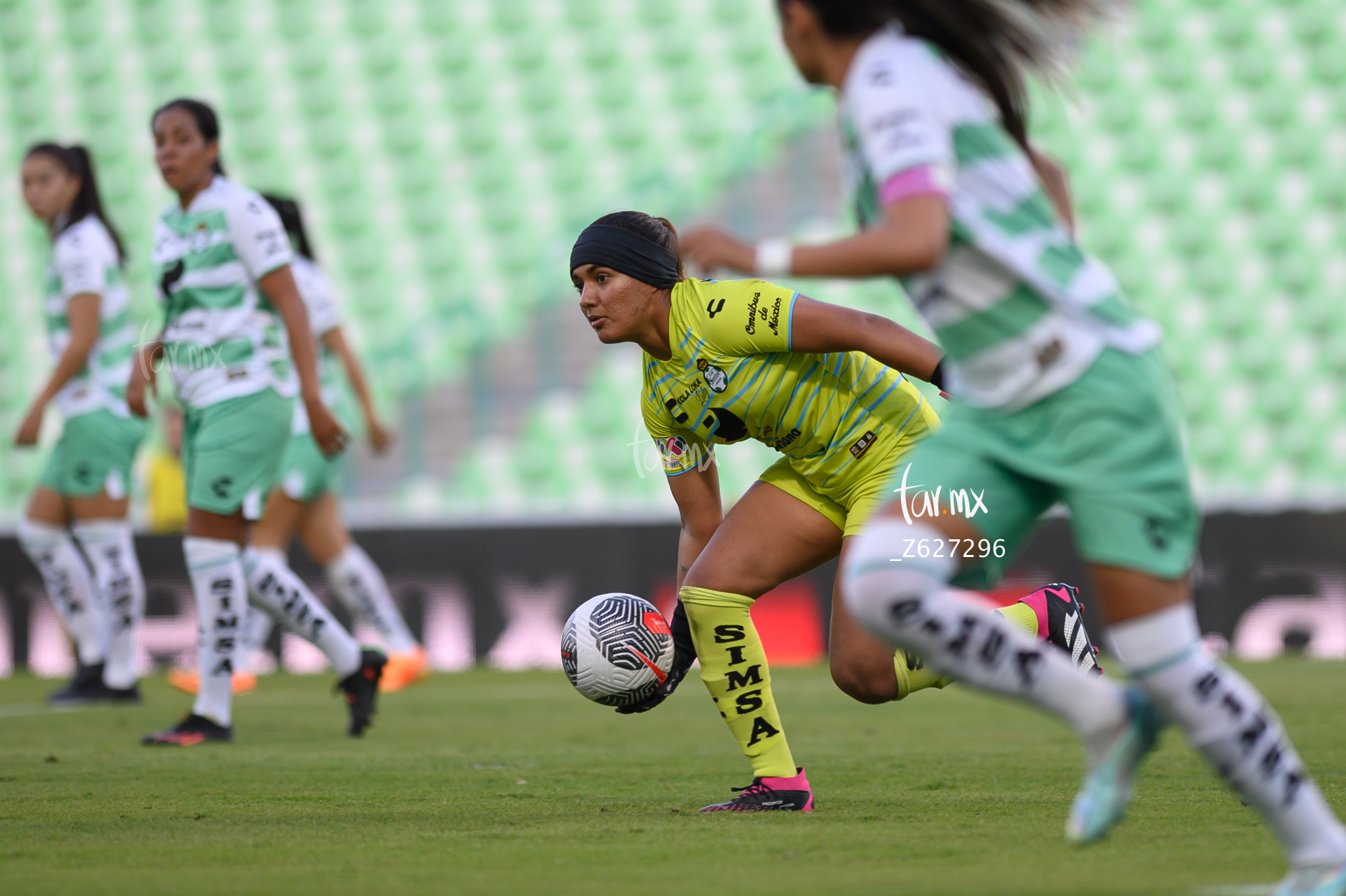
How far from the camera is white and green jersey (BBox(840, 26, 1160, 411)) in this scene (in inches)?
115

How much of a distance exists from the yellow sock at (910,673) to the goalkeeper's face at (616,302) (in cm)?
121

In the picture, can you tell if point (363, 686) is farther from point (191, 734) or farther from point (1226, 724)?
point (1226, 724)

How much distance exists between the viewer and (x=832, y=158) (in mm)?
14336

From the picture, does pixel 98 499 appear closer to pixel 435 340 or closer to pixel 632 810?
pixel 632 810

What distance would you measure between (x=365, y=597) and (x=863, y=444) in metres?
5.12

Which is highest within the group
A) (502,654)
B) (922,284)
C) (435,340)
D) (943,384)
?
(922,284)

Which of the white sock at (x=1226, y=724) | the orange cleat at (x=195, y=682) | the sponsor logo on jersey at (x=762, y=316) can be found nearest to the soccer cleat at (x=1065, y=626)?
the sponsor logo on jersey at (x=762, y=316)

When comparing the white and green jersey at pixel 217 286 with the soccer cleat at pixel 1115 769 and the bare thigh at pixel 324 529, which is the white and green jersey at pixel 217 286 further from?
the soccer cleat at pixel 1115 769

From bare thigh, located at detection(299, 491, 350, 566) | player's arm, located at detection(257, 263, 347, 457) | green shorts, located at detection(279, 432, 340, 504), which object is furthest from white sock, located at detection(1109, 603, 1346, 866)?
bare thigh, located at detection(299, 491, 350, 566)

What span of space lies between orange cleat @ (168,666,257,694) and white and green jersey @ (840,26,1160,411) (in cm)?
517

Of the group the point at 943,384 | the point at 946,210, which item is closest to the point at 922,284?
the point at 946,210

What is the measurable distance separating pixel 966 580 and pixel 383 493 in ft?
35.1

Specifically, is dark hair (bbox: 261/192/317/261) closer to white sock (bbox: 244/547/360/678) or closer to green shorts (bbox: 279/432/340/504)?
green shorts (bbox: 279/432/340/504)

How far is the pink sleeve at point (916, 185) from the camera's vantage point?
2.82 m
